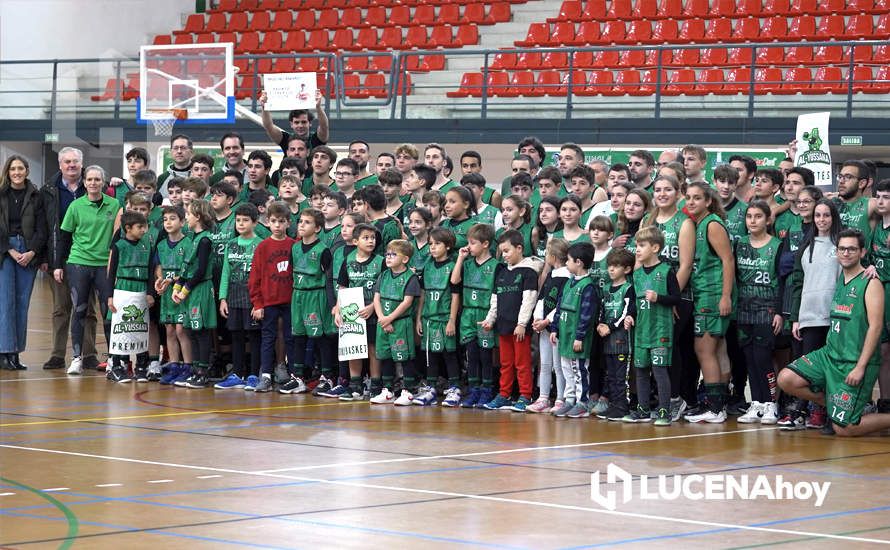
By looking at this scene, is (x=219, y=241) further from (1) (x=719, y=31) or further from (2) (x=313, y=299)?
(1) (x=719, y=31)

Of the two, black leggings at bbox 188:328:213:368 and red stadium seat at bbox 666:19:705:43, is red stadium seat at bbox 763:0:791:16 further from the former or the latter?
black leggings at bbox 188:328:213:368

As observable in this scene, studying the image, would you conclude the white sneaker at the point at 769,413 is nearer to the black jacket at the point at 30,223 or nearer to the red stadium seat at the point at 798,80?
the black jacket at the point at 30,223

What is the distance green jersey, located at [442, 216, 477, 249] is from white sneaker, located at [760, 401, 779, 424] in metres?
2.92

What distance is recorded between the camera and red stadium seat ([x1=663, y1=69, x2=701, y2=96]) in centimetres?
2080

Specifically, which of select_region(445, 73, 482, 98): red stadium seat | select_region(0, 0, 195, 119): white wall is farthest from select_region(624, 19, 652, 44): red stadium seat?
select_region(0, 0, 195, 119): white wall

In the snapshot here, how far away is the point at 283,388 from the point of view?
11867 mm

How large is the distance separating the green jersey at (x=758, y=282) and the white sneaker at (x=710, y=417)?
74 centimetres

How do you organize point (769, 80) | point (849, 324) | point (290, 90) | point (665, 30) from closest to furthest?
point (849, 324) < point (290, 90) < point (769, 80) < point (665, 30)

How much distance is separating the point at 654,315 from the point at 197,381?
4467mm

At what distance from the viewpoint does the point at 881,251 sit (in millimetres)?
9859

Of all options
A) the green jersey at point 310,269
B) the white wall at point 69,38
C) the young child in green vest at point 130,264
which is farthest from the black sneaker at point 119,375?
the white wall at point 69,38

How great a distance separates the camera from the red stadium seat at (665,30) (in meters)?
22.8

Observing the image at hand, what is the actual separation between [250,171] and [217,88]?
7.70m

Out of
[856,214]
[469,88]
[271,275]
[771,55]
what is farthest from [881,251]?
[469,88]
